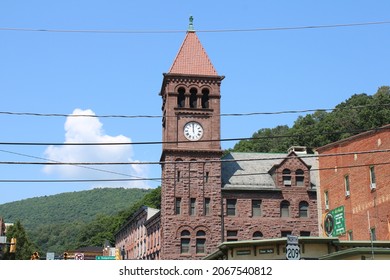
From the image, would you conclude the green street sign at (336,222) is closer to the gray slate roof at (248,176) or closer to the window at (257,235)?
the gray slate roof at (248,176)

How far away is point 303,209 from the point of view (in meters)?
61.6

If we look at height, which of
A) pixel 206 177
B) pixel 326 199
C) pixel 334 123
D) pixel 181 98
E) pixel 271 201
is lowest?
pixel 326 199

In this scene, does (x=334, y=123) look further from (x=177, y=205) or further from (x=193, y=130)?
(x=177, y=205)

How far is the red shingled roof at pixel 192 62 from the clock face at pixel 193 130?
5.11 m

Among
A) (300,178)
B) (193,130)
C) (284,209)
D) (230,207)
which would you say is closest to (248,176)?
(230,207)

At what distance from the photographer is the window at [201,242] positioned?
5838 centimetres

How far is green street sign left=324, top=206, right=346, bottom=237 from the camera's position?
142 feet

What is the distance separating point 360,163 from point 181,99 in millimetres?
21840

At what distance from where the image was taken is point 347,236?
156ft

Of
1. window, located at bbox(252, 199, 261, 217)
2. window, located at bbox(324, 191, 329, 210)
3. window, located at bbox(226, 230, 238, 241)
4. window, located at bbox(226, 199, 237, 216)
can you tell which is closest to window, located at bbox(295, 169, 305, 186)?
window, located at bbox(252, 199, 261, 217)

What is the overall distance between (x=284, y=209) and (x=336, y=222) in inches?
687

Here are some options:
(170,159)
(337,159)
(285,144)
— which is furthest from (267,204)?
(285,144)
